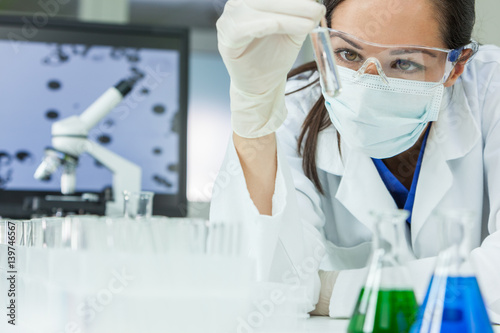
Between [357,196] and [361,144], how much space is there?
6.1 inches

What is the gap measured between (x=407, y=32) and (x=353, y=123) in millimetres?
277

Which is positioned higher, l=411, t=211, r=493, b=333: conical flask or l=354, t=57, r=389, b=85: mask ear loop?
l=354, t=57, r=389, b=85: mask ear loop

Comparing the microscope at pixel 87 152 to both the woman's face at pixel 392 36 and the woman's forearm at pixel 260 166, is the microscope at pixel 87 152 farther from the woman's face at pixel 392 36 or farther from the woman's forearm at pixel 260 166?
the woman's face at pixel 392 36

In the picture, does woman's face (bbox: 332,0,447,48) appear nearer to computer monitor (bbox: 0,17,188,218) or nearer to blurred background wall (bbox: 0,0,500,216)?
computer monitor (bbox: 0,17,188,218)

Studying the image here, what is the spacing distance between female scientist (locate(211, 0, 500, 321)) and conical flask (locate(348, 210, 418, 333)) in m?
0.63

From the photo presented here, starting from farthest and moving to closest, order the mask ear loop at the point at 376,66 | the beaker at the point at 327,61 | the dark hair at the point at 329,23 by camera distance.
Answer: the dark hair at the point at 329,23 < the mask ear loop at the point at 376,66 < the beaker at the point at 327,61

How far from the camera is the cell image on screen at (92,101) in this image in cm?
309

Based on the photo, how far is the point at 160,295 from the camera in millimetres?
673

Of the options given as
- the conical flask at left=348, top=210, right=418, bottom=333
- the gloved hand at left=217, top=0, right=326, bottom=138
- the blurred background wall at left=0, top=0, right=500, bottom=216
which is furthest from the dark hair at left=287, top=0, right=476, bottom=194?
the blurred background wall at left=0, top=0, right=500, bottom=216

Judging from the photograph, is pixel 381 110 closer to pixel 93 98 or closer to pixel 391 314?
pixel 391 314

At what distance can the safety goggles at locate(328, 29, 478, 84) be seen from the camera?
1.48m

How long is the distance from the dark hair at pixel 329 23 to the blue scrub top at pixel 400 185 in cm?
17

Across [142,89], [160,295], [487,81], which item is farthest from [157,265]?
[142,89]

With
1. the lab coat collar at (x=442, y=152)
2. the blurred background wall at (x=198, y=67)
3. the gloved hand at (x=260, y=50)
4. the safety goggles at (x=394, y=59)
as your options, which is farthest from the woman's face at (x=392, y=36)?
the blurred background wall at (x=198, y=67)
